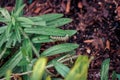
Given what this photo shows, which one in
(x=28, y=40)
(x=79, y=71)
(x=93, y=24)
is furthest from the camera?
(x=93, y=24)

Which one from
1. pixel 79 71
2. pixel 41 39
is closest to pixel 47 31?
pixel 41 39

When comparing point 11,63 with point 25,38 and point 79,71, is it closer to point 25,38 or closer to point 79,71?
point 25,38

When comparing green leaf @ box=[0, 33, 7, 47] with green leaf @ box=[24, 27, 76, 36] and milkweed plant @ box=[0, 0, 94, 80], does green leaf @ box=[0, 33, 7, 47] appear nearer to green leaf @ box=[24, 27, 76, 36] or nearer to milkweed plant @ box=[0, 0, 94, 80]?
milkweed plant @ box=[0, 0, 94, 80]

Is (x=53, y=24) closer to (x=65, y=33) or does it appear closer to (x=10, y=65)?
(x=65, y=33)

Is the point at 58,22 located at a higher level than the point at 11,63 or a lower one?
higher

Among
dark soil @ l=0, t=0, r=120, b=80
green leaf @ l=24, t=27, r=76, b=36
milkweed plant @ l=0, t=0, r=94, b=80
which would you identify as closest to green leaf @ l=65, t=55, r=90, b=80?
milkweed plant @ l=0, t=0, r=94, b=80

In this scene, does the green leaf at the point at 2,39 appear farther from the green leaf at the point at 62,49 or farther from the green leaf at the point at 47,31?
the green leaf at the point at 62,49

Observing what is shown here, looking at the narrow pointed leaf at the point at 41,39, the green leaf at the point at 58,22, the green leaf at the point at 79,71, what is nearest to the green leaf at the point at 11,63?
the narrow pointed leaf at the point at 41,39

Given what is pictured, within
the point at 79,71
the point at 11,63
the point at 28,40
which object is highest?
the point at 79,71

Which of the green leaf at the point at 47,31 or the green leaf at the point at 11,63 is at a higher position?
the green leaf at the point at 47,31

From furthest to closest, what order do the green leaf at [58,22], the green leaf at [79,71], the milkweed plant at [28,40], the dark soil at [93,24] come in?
the dark soil at [93,24]
the green leaf at [58,22]
the milkweed plant at [28,40]
the green leaf at [79,71]
